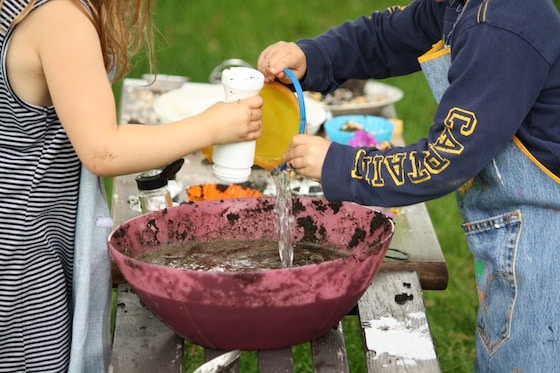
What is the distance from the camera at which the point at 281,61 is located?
2.15 metres

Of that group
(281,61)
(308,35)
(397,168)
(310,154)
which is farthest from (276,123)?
(308,35)

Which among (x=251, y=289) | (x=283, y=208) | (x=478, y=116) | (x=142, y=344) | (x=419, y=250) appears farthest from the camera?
(x=419, y=250)

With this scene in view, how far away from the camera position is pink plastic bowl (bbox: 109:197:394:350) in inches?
61.3

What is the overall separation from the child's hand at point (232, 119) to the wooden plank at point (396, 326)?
17.4 inches

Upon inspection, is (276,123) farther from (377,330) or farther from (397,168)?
(377,330)

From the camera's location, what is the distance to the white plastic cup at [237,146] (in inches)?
71.4

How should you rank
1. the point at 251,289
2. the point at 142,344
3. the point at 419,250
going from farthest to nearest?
the point at 419,250, the point at 142,344, the point at 251,289

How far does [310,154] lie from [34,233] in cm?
54

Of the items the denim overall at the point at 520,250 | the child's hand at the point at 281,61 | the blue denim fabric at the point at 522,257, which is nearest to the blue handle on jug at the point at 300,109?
the child's hand at the point at 281,61

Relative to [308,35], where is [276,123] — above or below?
above

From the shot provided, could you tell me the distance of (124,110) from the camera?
3.09 m

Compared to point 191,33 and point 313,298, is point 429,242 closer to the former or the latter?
point 313,298

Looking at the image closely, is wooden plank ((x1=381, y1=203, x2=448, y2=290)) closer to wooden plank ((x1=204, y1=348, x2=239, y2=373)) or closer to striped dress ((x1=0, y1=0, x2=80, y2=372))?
wooden plank ((x1=204, y1=348, x2=239, y2=373))

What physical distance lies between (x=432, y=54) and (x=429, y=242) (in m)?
0.54
